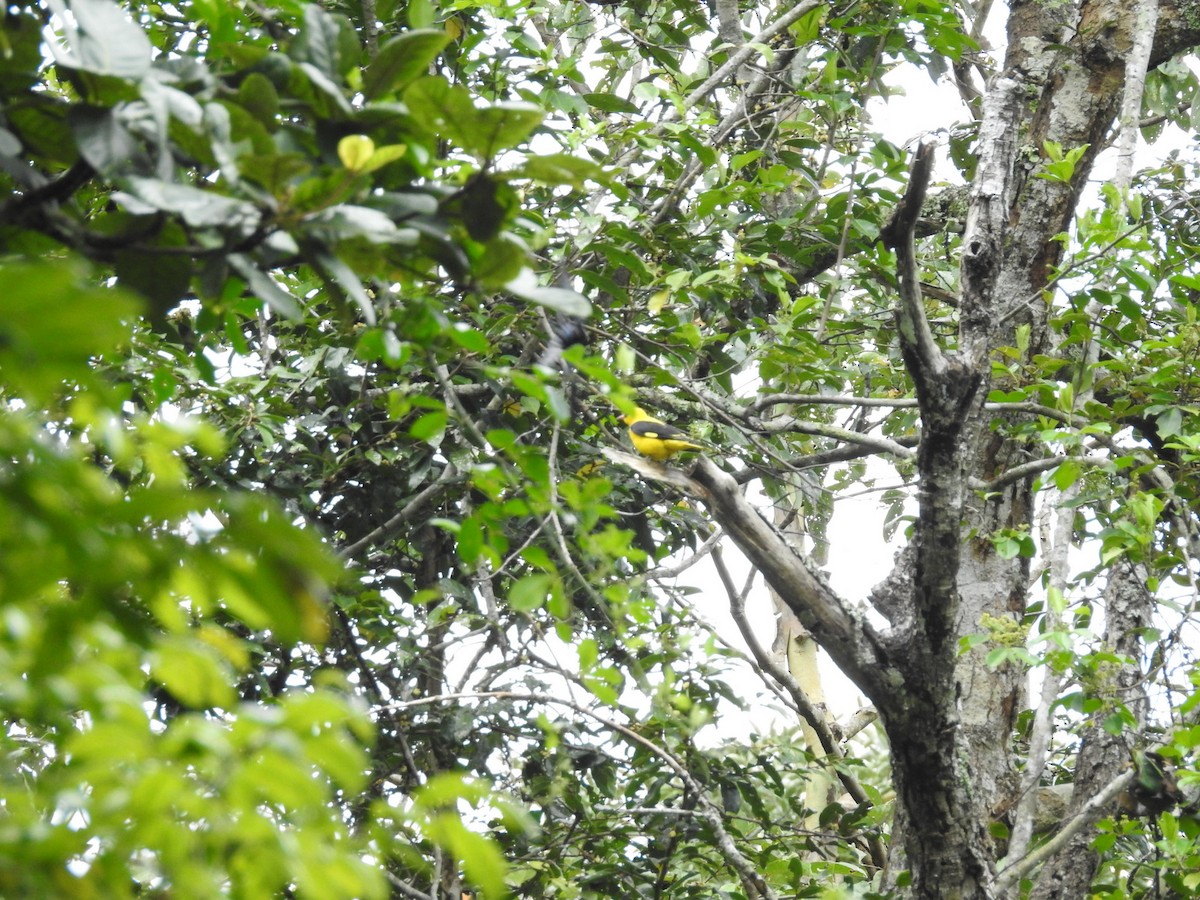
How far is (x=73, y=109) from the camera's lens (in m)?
1.05

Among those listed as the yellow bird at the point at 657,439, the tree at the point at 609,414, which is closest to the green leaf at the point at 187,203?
the tree at the point at 609,414

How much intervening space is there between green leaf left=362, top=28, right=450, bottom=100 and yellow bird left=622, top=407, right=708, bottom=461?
1932 mm

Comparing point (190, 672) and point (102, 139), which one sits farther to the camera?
point (102, 139)

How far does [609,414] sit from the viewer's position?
349 centimetres

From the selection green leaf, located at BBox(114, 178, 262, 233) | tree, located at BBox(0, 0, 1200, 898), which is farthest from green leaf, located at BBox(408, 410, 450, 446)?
green leaf, located at BBox(114, 178, 262, 233)

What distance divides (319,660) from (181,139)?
2.43 metres

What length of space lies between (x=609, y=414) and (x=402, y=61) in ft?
7.59

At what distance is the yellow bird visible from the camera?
317 cm

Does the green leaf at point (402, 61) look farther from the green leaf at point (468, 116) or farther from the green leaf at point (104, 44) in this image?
the green leaf at point (104, 44)

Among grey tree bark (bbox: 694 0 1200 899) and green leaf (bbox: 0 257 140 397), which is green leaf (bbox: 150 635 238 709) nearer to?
green leaf (bbox: 0 257 140 397)

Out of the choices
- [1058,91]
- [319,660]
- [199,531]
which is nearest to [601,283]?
[319,660]

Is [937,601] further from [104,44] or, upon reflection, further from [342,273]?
[104,44]

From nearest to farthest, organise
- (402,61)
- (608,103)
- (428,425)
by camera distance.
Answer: (402,61)
(428,425)
(608,103)

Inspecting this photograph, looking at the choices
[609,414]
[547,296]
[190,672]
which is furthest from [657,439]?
[190,672]
